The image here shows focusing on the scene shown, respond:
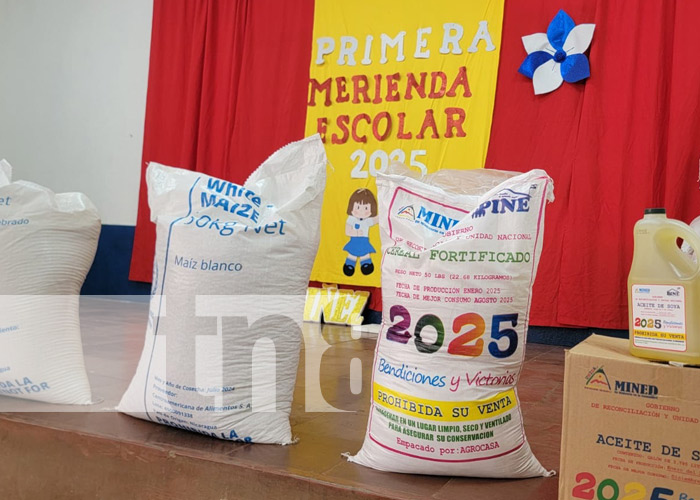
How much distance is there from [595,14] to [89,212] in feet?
8.40

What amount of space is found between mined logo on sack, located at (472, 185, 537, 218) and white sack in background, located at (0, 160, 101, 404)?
990mm

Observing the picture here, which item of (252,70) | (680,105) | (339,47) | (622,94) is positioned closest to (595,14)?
(622,94)

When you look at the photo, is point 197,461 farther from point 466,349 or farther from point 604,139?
point 604,139

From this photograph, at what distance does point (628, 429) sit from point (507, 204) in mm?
414

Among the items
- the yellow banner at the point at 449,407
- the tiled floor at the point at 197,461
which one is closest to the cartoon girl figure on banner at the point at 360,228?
the tiled floor at the point at 197,461

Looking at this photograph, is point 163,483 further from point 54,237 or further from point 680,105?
point 680,105

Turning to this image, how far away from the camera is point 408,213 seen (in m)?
1.18

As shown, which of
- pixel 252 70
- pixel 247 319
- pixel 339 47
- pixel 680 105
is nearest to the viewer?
pixel 247 319

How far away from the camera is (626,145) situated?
2.93 m

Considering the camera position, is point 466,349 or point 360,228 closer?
point 466,349

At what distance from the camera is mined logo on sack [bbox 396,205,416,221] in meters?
1.18

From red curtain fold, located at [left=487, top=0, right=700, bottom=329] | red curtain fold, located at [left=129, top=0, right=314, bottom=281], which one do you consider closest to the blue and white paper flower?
red curtain fold, located at [left=487, top=0, right=700, bottom=329]

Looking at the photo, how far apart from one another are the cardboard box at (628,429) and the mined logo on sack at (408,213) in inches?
15.3

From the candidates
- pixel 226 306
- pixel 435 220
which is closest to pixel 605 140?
pixel 435 220
